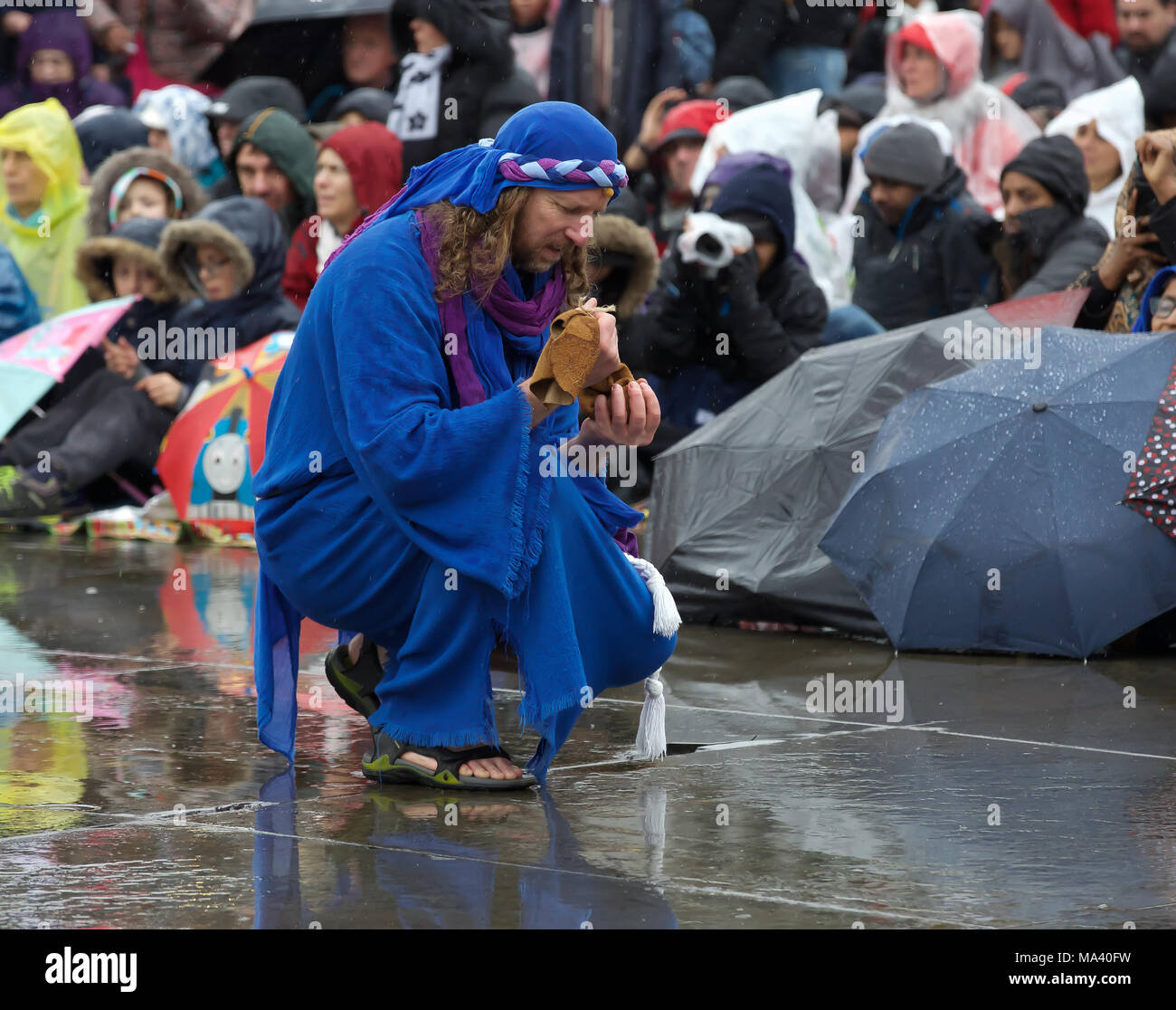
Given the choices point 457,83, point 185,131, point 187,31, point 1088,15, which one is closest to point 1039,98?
point 1088,15

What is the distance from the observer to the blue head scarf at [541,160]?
4.02 m

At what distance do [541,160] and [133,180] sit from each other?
7263mm

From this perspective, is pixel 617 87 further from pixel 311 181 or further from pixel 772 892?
pixel 772 892

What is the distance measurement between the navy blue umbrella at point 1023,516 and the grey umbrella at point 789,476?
13.6 inches

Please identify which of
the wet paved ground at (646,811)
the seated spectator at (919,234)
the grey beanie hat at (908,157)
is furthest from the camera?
the grey beanie hat at (908,157)

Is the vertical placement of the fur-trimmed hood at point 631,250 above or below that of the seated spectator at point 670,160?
below

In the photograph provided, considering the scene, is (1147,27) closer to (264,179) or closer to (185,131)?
(264,179)

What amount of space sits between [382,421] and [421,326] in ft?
0.72

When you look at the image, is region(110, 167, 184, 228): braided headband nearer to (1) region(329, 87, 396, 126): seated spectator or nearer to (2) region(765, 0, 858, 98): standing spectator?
(1) region(329, 87, 396, 126): seated spectator

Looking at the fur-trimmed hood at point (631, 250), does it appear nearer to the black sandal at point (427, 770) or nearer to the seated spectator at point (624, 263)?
the seated spectator at point (624, 263)

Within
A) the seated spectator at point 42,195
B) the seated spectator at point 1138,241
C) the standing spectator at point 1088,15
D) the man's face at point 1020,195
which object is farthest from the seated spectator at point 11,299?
the seated spectator at point 1138,241

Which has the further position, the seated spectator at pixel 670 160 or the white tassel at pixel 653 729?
the seated spectator at pixel 670 160

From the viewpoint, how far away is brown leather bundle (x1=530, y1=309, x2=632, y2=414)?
12.4ft

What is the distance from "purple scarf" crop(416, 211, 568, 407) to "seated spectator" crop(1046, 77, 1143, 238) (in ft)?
18.7
